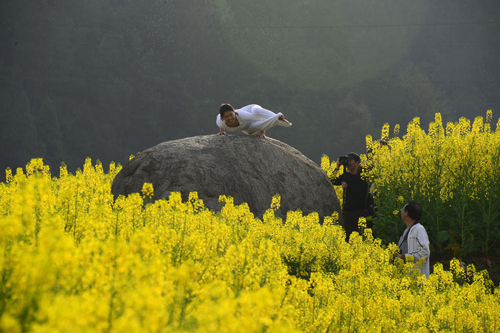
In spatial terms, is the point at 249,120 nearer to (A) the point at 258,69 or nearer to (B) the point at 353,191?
(B) the point at 353,191

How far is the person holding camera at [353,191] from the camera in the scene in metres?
6.46

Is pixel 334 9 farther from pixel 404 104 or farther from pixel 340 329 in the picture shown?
pixel 340 329

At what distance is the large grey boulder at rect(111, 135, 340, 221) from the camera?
556cm

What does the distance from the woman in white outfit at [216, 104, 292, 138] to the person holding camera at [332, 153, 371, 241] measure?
1088 mm

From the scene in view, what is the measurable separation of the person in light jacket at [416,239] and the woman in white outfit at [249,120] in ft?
7.44

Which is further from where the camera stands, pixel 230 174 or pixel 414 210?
pixel 230 174

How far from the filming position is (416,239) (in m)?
4.45

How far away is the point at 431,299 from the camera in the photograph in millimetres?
3412

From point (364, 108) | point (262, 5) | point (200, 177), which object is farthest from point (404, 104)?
point (200, 177)

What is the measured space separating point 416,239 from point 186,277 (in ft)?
11.3

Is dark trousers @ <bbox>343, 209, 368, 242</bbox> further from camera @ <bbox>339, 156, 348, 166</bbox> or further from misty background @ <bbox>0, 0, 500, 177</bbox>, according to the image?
misty background @ <bbox>0, 0, 500, 177</bbox>

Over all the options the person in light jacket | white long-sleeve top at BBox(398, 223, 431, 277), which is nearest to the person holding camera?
the person in light jacket

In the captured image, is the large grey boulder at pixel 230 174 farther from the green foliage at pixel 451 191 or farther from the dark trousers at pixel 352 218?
the green foliage at pixel 451 191

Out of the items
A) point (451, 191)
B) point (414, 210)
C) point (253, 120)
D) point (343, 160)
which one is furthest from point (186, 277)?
point (343, 160)
